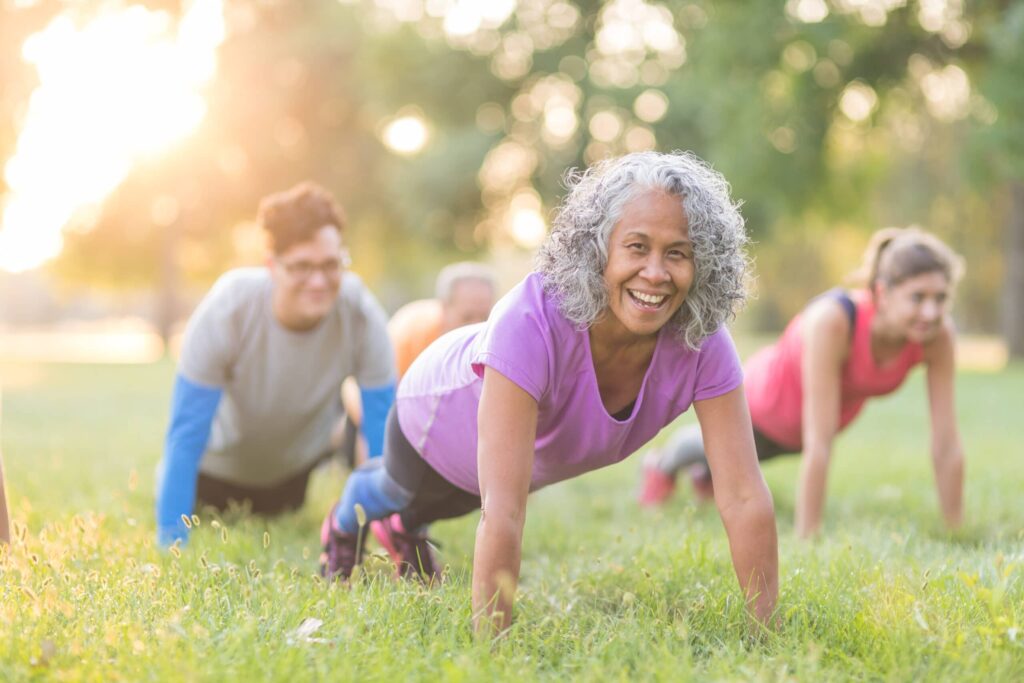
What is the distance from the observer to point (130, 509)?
5707 millimetres

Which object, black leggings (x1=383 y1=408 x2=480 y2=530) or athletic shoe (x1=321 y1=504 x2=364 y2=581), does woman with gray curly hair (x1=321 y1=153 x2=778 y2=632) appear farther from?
athletic shoe (x1=321 y1=504 x2=364 y2=581)

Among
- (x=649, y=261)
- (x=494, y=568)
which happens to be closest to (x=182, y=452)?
(x=494, y=568)

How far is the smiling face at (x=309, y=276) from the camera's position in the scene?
490 cm

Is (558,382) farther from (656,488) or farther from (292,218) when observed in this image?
(656,488)

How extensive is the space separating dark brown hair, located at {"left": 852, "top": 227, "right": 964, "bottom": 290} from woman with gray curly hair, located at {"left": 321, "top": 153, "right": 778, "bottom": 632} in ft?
7.16

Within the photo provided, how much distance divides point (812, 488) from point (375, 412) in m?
2.25

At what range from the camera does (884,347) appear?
17.7 ft

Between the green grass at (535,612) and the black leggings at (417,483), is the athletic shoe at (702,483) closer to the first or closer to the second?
the green grass at (535,612)

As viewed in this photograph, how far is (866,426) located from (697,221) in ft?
34.8

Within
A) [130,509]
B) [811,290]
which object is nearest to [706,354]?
[130,509]

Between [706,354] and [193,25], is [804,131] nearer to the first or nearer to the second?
[193,25]

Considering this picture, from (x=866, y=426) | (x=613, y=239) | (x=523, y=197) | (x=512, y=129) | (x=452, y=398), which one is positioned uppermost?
(x=512, y=129)

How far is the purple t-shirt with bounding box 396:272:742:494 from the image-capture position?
9.93 ft

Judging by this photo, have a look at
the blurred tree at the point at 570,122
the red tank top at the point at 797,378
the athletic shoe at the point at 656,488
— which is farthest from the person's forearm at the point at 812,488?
the blurred tree at the point at 570,122
